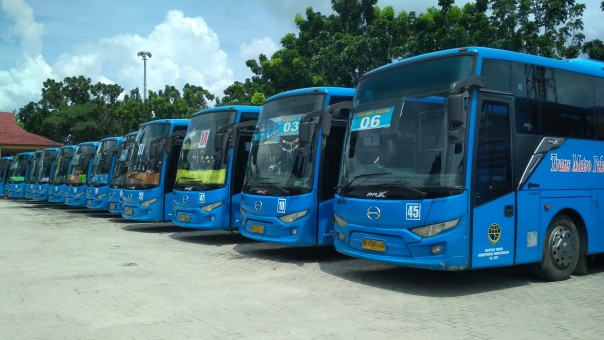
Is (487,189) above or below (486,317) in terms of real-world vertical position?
above

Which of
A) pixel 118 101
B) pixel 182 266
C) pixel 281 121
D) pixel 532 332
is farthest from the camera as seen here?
pixel 118 101

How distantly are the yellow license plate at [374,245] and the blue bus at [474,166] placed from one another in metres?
0.02

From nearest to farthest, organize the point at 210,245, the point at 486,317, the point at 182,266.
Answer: the point at 486,317, the point at 182,266, the point at 210,245

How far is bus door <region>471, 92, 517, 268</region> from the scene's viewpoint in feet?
23.0

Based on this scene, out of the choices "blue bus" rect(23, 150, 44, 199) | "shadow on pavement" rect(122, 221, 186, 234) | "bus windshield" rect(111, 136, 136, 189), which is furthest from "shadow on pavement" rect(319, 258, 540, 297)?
"blue bus" rect(23, 150, 44, 199)

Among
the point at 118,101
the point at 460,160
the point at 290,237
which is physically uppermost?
the point at 118,101

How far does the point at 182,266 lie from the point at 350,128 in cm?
394

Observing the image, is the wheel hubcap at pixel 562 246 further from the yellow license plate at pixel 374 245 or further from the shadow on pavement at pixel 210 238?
the shadow on pavement at pixel 210 238

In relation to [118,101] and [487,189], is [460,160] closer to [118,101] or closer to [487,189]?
[487,189]

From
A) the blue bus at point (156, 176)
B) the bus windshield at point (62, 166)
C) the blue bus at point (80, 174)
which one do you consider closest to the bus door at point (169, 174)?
the blue bus at point (156, 176)

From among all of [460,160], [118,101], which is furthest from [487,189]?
[118,101]

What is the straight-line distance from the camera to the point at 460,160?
271 inches

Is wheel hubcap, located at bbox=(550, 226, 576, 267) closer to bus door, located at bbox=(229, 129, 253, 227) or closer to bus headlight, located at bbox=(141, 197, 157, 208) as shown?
bus door, located at bbox=(229, 129, 253, 227)

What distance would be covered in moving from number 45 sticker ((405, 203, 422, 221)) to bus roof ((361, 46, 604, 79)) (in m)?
2.14
